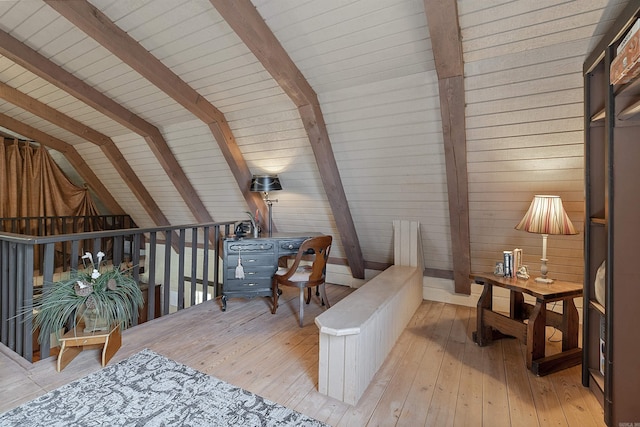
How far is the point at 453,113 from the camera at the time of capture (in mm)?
2074

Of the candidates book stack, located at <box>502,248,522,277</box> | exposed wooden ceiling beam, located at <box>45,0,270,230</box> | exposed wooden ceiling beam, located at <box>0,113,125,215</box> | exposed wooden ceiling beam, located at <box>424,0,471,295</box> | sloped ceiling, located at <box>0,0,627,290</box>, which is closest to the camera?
exposed wooden ceiling beam, located at <box>424,0,471,295</box>

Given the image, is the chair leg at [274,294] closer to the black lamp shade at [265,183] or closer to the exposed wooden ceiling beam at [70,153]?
the black lamp shade at [265,183]

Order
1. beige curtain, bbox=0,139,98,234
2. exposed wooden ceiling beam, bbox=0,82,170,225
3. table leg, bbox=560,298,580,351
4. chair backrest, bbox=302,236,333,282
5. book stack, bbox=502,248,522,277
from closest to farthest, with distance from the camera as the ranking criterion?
table leg, bbox=560,298,580,351
book stack, bbox=502,248,522,277
chair backrest, bbox=302,236,333,282
exposed wooden ceiling beam, bbox=0,82,170,225
beige curtain, bbox=0,139,98,234

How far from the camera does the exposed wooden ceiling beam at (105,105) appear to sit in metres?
2.44

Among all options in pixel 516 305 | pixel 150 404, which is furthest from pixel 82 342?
pixel 516 305

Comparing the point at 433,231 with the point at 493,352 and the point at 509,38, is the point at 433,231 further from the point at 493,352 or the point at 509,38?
the point at 509,38

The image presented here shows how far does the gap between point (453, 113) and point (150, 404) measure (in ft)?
8.37

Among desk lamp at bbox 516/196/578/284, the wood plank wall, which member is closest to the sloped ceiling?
the wood plank wall

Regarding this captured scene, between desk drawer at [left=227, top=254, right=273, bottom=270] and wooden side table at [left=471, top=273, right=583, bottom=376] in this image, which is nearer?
wooden side table at [left=471, top=273, right=583, bottom=376]

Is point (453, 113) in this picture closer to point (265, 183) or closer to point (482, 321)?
point (482, 321)

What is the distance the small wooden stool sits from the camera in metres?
1.88

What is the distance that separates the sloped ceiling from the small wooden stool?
1.94m

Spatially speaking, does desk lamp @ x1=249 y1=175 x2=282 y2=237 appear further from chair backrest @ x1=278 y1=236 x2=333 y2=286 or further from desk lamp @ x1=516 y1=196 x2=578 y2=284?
desk lamp @ x1=516 y1=196 x2=578 y2=284

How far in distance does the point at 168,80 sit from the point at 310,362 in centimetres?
253
